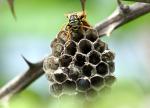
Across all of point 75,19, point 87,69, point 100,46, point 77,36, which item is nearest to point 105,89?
point 87,69

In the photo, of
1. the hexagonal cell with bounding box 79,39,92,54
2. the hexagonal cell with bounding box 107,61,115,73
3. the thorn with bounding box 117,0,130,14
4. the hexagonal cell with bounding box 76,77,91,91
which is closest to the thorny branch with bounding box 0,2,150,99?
the thorn with bounding box 117,0,130,14

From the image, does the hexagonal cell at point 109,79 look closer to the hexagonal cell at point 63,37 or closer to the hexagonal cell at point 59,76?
the hexagonal cell at point 59,76

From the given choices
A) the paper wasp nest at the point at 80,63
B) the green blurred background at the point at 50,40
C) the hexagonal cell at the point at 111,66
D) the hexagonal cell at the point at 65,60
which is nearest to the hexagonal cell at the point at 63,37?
the paper wasp nest at the point at 80,63

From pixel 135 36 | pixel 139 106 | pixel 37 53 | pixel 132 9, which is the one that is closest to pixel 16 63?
pixel 37 53

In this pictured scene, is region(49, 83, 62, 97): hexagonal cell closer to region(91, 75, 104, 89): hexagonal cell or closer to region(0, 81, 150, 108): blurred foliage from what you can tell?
region(0, 81, 150, 108): blurred foliage

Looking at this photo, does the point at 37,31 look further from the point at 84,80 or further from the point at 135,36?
the point at 84,80
